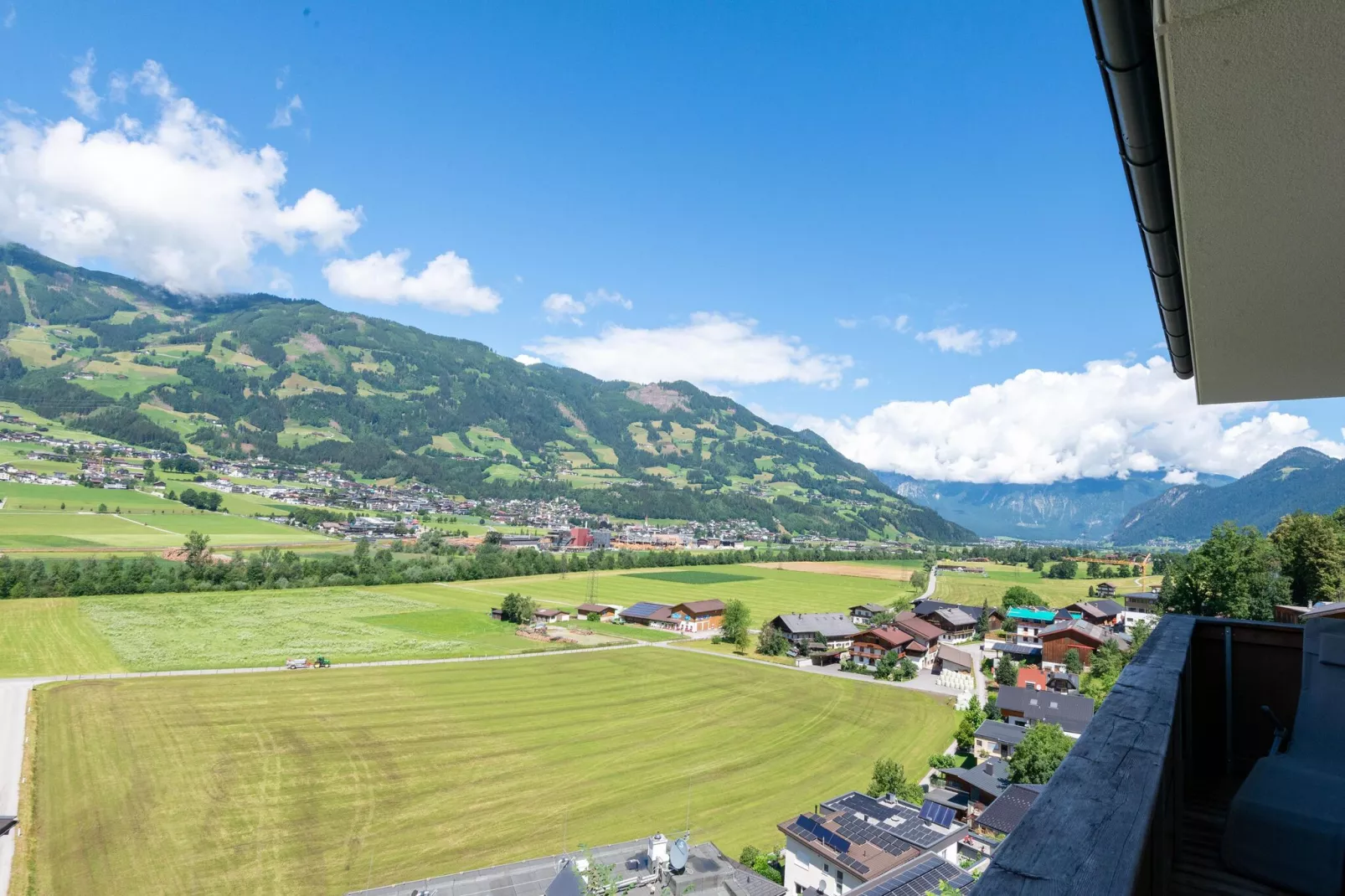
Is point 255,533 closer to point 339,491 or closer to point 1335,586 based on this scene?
point 339,491

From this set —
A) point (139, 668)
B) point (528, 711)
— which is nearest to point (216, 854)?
point (528, 711)

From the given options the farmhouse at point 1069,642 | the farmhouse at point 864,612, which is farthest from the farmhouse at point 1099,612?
the farmhouse at point 864,612

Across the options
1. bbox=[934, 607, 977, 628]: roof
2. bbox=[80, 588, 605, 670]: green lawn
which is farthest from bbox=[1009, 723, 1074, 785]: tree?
bbox=[80, 588, 605, 670]: green lawn

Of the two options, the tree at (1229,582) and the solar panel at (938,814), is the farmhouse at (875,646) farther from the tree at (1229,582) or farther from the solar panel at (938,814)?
the solar panel at (938,814)

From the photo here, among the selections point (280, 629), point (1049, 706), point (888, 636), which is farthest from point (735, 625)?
point (280, 629)

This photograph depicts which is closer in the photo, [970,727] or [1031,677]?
[970,727]

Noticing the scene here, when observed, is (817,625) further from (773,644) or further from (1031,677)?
(1031,677)

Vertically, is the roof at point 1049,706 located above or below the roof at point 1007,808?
above
